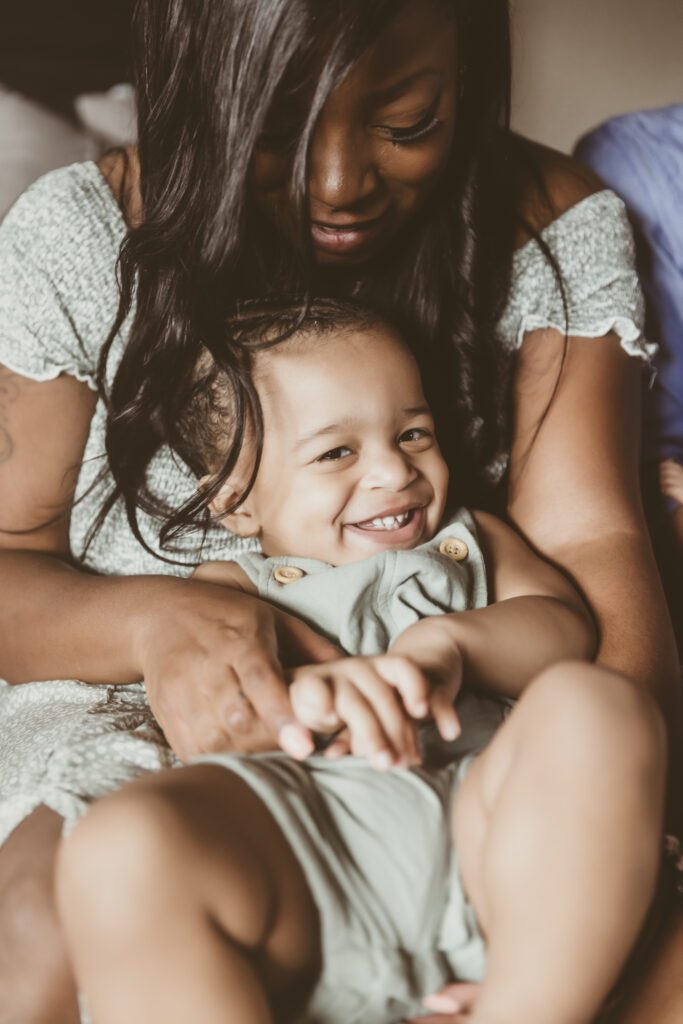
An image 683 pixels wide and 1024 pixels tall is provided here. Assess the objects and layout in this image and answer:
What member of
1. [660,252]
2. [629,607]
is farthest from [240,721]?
[660,252]

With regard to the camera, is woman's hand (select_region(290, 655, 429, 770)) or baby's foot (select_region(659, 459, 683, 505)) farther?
baby's foot (select_region(659, 459, 683, 505))

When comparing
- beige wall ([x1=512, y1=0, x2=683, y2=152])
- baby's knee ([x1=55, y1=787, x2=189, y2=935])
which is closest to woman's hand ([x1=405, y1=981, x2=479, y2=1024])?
baby's knee ([x1=55, y1=787, x2=189, y2=935])

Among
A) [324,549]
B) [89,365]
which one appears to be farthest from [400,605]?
[89,365]

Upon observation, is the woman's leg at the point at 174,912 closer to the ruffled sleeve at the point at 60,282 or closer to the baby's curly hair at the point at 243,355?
the baby's curly hair at the point at 243,355

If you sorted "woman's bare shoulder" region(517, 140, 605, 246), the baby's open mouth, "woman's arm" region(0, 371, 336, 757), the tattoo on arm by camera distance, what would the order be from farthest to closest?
"woman's bare shoulder" region(517, 140, 605, 246)
the tattoo on arm
the baby's open mouth
"woman's arm" region(0, 371, 336, 757)

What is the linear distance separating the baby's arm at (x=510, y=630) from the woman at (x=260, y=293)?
7 cm

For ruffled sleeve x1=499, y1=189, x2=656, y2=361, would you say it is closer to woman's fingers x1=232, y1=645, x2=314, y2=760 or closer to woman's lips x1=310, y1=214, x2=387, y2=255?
woman's lips x1=310, y1=214, x2=387, y2=255

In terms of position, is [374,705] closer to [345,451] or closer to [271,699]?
[271,699]

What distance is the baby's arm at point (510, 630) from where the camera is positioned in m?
0.85

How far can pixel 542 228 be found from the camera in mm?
1288

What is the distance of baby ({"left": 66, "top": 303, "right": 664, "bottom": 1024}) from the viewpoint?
2.09ft

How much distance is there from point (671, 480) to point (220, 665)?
852 millimetres

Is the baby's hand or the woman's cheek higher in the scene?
the woman's cheek

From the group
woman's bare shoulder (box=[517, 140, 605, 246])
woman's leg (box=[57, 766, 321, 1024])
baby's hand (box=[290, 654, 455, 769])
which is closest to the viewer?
woman's leg (box=[57, 766, 321, 1024])
